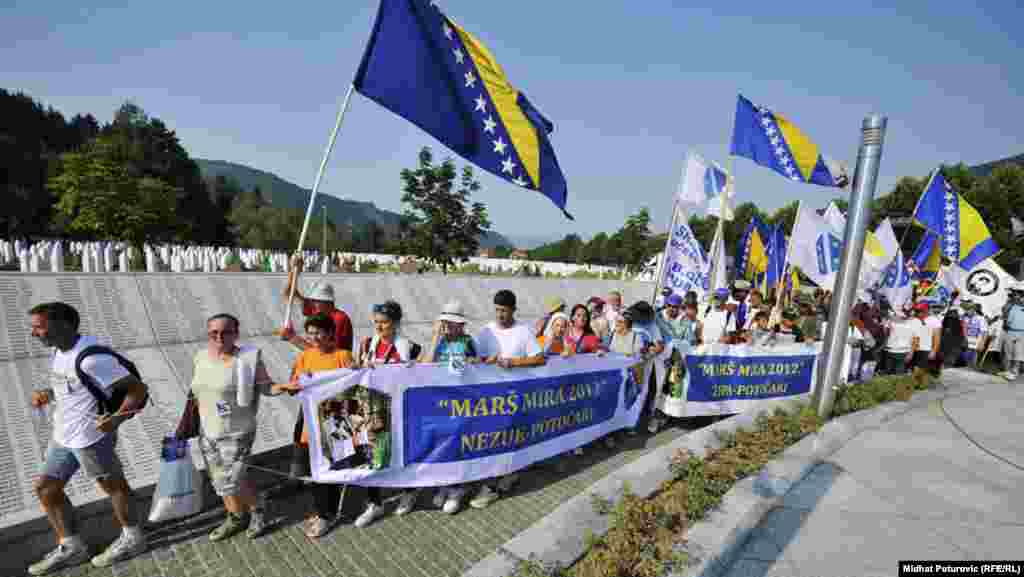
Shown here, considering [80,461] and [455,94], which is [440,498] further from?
[455,94]

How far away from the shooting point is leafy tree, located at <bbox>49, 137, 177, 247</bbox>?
2542 centimetres

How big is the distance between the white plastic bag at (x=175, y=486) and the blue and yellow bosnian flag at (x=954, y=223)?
42.1ft

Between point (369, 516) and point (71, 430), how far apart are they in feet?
5.94

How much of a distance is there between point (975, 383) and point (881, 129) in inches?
254

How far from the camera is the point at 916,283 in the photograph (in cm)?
1409

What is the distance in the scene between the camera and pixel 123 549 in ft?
8.97

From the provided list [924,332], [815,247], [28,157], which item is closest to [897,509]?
[815,247]

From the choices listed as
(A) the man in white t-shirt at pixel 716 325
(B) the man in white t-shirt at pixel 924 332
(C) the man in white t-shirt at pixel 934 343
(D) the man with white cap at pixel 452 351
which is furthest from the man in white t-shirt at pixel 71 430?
(C) the man in white t-shirt at pixel 934 343

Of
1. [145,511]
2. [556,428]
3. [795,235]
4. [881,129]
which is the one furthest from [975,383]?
[145,511]

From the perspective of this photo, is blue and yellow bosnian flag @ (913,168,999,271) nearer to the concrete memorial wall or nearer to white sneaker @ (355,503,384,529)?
the concrete memorial wall

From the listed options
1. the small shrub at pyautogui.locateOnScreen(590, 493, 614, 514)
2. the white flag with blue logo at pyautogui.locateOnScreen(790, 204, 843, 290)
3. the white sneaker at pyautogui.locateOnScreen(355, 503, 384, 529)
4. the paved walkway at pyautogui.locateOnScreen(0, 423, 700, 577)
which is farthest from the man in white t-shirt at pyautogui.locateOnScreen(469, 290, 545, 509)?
the white flag with blue logo at pyautogui.locateOnScreen(790, 204, 843, 290)

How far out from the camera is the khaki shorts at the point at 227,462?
2996mm

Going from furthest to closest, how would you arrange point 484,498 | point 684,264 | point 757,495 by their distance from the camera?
point 684,264 → point 484,498 → point 757,495

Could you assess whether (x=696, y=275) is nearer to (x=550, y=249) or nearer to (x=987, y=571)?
(x=987, y=571)
